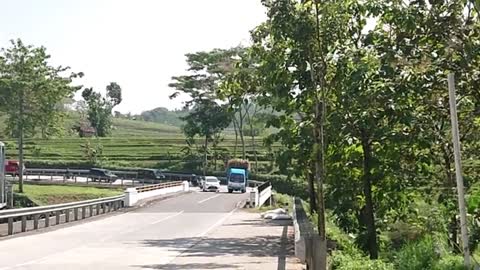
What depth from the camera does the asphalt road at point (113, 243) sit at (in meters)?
15.6

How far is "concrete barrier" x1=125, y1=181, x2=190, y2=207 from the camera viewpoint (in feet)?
136

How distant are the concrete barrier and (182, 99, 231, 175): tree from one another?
18.9 m

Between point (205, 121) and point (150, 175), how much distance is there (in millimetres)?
9093

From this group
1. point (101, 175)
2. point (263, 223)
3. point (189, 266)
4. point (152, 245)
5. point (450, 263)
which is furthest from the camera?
point (101, 175)

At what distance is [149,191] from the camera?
159 ft

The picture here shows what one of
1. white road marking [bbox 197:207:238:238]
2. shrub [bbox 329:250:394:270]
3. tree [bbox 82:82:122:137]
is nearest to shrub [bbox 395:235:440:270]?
shrub [bbox 329:250:394:270]

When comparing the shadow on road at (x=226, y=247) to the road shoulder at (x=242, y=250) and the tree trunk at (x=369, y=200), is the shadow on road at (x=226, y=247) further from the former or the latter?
the tree trunk at (x=369, y=200)

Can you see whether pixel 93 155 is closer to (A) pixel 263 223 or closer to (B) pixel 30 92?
(B) pixel 30 92

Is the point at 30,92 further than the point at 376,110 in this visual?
Yes

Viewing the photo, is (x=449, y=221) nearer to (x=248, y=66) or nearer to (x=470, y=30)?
(x=470, y=30)

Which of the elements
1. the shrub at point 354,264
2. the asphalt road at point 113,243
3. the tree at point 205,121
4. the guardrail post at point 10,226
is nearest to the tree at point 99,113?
the tree at point 205,121

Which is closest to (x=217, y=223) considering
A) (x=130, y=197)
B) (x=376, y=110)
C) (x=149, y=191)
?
(x=130, y=197)

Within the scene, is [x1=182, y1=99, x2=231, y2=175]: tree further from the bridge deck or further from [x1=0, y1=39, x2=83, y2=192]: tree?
the bridge deck

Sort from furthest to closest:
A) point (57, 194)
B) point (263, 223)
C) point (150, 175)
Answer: point (150, 175)
point (57, 194)
point (263, 223)
